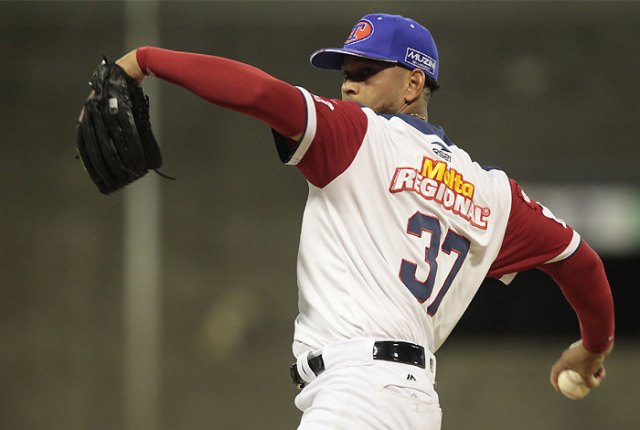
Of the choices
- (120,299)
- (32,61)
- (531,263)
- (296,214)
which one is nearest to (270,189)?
(296,214)

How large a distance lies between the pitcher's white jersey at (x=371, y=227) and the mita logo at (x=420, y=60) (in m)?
0.30

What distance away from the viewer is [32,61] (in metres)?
8.01

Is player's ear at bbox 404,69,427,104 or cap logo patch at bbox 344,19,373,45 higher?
cap logo patch at bbox 344,19,373,45

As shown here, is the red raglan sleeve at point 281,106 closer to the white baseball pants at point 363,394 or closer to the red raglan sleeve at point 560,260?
the white baseball pants at point 363,394

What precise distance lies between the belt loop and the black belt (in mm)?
10

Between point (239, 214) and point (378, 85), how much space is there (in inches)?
186

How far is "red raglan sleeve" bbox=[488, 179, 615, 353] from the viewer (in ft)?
11.1

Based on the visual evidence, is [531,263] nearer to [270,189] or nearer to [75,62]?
[270,189]

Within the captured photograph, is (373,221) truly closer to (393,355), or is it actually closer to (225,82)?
(393,355)

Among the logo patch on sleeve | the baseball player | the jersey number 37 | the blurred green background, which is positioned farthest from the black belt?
the blurred green background

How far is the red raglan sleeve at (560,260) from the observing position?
3381 mm

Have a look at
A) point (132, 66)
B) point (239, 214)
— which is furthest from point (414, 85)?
point (239, 214)

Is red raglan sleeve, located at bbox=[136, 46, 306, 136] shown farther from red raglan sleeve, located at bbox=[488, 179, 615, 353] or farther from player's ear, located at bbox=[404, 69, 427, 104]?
red raglan sleeve, located at bbox=[488, 179, 615, 353]

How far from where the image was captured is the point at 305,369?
2.91 m
